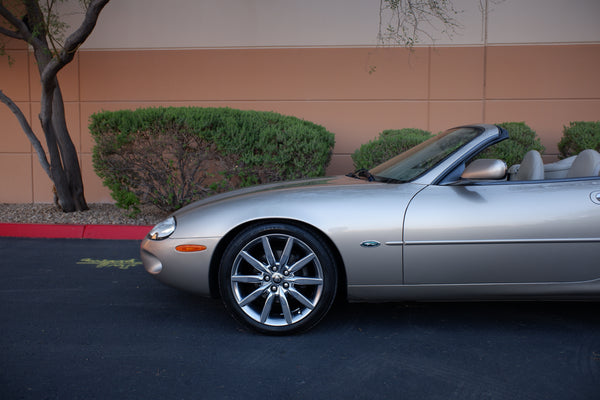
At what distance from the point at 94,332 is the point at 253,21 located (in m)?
6.64

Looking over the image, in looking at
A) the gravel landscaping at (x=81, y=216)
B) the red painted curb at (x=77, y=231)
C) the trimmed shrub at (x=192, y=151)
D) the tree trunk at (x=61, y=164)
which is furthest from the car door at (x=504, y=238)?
the tree trunk at (x=61, y=164)

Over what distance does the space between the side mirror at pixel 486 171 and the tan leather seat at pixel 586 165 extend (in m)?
0.72

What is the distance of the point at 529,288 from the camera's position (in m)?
3.10

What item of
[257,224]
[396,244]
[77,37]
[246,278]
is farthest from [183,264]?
[77,37]

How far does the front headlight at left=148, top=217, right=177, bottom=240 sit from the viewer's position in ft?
10.8

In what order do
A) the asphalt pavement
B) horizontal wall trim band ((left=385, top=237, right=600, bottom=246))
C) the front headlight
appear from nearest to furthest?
the asphalt pavement, horizontal wall trim band ((left=385, top=237, right=600, bottom=246)), the front headlight

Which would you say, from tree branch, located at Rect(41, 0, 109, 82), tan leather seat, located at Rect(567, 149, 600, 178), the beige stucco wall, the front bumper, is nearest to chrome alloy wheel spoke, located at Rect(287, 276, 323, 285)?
the front bumper

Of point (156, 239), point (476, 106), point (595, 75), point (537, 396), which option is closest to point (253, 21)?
point (476, 106)

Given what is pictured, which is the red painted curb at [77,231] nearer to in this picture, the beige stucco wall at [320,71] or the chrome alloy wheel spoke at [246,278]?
the beige stucco wall at [320,71]

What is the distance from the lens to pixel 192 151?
6840 millimetres

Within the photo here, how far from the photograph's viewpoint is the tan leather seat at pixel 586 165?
332cm

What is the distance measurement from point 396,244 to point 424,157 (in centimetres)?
81

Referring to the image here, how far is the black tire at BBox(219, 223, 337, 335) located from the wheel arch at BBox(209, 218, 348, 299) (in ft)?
0.10

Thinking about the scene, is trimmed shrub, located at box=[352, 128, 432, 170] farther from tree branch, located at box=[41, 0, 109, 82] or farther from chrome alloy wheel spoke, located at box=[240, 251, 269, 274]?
chrome alloy wheel spoke, located at box=[240, 251, 269, 274]
